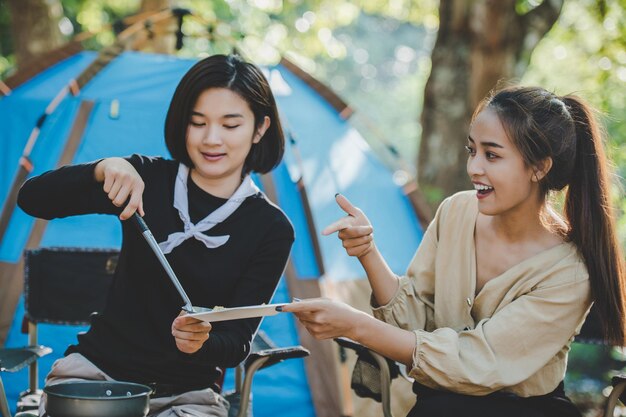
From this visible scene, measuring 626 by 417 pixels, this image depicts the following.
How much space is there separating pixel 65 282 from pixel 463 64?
13.0ft

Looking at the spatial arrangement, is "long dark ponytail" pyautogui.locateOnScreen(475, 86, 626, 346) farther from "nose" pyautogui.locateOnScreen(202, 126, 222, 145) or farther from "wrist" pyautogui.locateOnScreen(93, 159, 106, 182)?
"wrist" pyautogui.locateOnScreen(93, 159, 106, 182)

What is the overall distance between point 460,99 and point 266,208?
4.20 meters

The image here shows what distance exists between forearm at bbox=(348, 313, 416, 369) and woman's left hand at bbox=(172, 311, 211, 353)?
0.43 meters

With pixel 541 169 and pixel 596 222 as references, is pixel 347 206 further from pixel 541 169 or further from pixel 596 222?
pixel 596 222

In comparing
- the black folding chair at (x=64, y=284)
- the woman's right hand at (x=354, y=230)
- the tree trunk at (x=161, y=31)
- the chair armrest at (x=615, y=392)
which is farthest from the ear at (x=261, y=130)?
the tree trunk at (x=161, y=31)

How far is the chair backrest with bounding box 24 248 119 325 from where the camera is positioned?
10.6 feet

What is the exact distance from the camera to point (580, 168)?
2443 mm

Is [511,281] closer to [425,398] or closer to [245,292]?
[425,398]

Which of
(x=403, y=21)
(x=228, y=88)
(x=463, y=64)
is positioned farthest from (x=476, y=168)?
(x=403, y=21)

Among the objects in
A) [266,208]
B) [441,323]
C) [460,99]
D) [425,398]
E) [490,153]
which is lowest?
[425,398]

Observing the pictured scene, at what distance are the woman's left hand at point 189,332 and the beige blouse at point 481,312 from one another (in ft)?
1.95

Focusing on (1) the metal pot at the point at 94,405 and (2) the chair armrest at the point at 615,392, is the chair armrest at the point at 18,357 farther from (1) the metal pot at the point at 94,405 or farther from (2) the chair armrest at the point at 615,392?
(2) the chair armrest at the point at 615,392

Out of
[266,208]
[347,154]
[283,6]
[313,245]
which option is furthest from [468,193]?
[283,6]

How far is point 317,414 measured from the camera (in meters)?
3.73
